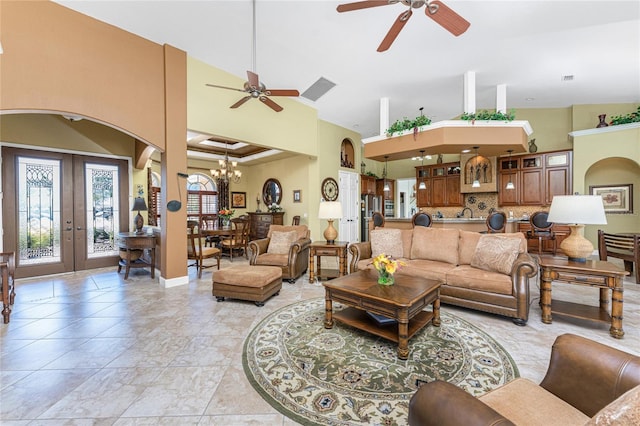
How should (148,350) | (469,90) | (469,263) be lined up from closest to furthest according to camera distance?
(148,350) < (469,263) < (469,90)

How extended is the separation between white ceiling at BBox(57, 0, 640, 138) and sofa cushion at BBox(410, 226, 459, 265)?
294 cm

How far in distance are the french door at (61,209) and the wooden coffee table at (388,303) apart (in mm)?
5481

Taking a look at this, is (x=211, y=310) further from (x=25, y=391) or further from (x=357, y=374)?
(x=357, y=374)

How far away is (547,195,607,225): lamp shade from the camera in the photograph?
2680 mm

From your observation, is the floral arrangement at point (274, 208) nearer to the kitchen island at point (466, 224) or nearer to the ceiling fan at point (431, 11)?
the kitchen island at point (466, 224)

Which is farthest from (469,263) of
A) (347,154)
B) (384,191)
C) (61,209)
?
(61,209)

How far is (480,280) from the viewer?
3020 mm

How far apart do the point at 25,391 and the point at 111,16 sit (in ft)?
14.2

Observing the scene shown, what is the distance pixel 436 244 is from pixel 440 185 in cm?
548

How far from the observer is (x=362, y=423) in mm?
1572

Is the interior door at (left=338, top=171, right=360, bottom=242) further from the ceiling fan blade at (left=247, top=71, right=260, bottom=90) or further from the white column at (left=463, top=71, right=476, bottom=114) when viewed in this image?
the ceiling fan blade at (left=247, top=71, right=260, bottom=90)

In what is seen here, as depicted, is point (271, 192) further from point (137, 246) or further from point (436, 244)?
point (436, 244)

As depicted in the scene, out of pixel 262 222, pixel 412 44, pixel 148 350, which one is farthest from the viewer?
pixel 262 222

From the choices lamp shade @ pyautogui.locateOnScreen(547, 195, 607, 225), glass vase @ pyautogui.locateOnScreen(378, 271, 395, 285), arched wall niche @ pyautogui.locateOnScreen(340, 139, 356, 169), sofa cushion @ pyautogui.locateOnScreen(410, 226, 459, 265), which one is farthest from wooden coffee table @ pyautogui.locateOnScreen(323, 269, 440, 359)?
arched wall niche @ pyautogui.locateOnScreen(340, 139, 356, 169)
